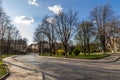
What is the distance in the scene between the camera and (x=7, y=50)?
3551 inches

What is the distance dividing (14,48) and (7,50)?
48.2 ft

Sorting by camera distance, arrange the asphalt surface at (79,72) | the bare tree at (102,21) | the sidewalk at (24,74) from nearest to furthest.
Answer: the asphalt surface at (79,72) < the sidewalk at (24,74) < the bare tree at (102,21)

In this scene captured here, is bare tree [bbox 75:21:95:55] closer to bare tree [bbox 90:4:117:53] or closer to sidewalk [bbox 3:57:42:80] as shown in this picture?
bare tree [bbox 90:4:117:53]

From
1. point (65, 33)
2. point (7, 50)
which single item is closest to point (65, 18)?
point (65, 33)

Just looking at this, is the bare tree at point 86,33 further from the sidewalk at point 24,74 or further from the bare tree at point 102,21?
the sidewalk at point 24,74

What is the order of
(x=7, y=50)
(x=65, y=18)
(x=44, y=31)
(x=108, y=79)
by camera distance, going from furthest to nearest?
(x=7, y=50), (x=44, y=31), (x=65, y=18), (x=108, y=79)

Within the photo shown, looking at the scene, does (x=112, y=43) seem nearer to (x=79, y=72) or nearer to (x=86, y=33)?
(x=86, y=33)

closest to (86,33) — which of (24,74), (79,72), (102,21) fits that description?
(102,21)

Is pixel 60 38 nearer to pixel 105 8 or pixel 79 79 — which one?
pixel 105 8

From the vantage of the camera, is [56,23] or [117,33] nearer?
[117,33]

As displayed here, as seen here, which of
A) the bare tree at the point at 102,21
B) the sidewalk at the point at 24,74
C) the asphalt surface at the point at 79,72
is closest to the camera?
the asphalt surface at the point at 79,72

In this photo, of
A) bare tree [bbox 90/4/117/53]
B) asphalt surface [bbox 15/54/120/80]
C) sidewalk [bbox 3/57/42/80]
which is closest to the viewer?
asphalt surface [bbox 15/54/120/80]

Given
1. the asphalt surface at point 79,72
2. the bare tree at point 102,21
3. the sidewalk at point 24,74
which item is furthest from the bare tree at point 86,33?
the sidewalk at point 24,74

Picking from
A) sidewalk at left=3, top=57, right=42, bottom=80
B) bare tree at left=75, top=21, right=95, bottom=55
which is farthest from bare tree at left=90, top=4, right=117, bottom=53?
sidewalk at left=3, top=57, right=42, bottom=80
